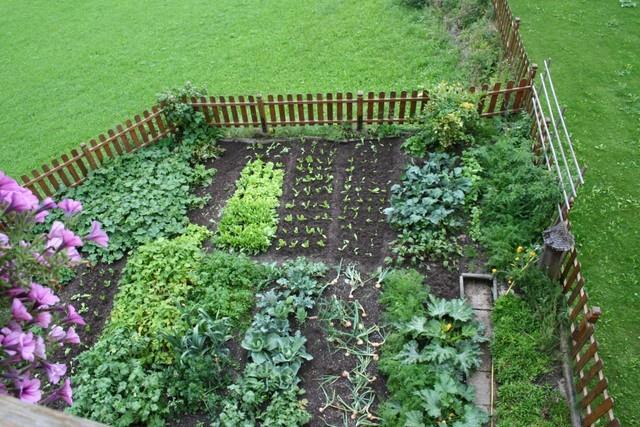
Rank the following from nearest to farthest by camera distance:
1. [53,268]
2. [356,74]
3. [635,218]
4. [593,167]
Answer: [53,268], [635,218], [593,167], [356,74]

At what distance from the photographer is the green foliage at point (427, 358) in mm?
4711

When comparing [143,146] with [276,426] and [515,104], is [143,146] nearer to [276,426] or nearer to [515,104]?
[276,426]

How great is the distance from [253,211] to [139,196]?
196cm

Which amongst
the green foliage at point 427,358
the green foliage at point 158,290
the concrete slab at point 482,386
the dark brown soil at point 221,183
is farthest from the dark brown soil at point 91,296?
the concrete slab at point 482,386

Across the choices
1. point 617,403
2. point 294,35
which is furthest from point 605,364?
point 294,35

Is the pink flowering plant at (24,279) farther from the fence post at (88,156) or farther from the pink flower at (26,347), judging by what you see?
the fence post at (88,156)

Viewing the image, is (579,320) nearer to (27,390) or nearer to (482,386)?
(482,386)

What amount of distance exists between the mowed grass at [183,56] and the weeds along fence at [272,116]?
1560mm

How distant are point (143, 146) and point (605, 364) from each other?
26.1 ft

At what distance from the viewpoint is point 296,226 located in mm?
7258

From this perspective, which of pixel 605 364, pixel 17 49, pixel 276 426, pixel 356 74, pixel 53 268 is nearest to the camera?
pixel 53 268

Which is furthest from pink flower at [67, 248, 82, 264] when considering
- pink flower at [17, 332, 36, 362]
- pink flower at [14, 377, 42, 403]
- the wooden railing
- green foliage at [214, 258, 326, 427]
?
the wooden railing

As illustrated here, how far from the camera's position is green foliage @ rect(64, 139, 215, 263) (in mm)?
7270

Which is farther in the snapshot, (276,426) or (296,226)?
(296,226)
